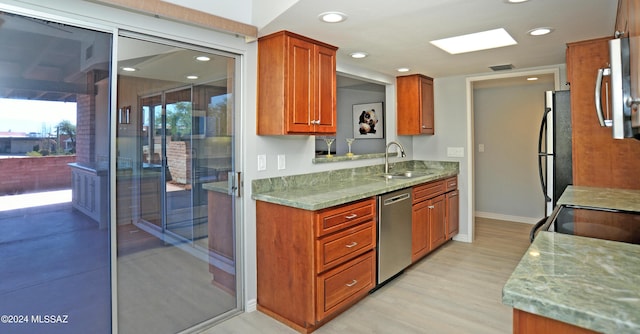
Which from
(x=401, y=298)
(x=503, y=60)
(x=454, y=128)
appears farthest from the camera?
(x=454, y=128)

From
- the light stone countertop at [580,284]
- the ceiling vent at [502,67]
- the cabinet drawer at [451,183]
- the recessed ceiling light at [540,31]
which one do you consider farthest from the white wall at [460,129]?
the light stone countertop at [580,284]

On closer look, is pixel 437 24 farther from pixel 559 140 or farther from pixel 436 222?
pixel 436 222

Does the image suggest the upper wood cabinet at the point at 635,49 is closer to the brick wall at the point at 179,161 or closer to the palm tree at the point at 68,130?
the brick wall at the point at 179,161

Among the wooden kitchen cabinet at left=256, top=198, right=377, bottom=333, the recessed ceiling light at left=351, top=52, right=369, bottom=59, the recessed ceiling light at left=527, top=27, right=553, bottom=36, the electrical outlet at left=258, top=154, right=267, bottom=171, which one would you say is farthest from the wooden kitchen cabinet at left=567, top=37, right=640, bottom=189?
the electrical outlet at left=258, top=154, right=267, bottom=171

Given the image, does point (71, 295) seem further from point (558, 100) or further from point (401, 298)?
point (558, 100)

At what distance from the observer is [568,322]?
31.2 inches

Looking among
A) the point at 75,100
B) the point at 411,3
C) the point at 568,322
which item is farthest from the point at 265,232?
the point at 568,322

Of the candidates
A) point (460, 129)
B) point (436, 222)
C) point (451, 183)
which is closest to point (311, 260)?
point (436, 222)

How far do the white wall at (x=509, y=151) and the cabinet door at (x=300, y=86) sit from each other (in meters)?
3.91

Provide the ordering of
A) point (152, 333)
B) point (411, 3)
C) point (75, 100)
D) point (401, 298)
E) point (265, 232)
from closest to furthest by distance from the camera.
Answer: point (75, 100) → point (411, 3) → point (152, 333) → point (265, 232) → point (401, 298)

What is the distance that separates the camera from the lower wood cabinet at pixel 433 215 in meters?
3.57

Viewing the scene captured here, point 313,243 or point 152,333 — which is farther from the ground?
point 313,243

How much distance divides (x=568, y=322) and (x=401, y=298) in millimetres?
→ 2230

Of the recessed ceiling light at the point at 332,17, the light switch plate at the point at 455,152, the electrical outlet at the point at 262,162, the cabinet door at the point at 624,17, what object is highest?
the recessed ceiling light at the point at 332,17
